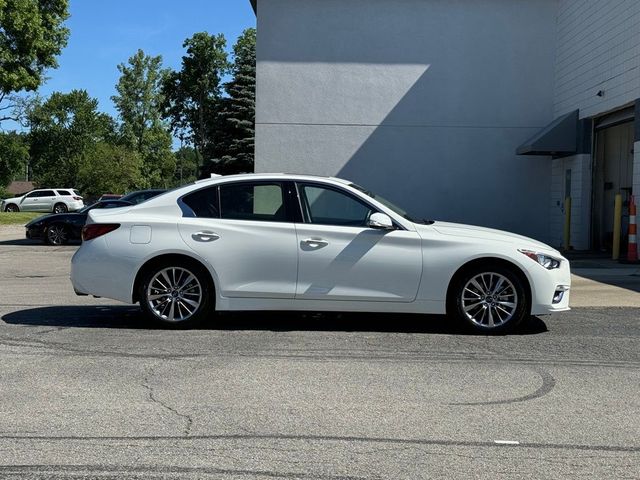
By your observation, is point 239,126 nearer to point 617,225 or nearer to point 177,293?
point 617,225

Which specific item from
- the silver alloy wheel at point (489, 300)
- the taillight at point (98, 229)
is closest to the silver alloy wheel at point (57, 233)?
the taillight at point (98, 229)

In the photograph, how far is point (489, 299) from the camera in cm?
772

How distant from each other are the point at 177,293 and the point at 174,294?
33mm

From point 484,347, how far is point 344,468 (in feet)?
11.4

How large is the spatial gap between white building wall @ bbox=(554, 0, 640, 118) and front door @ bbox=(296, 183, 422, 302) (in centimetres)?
1024

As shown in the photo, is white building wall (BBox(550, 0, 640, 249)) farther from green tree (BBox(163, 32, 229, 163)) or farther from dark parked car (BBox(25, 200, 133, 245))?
green tree (BBox(163, 32, 229, 163))

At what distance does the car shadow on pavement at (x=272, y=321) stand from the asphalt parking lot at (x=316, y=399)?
4 centimetres

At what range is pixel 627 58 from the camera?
53.0 ft

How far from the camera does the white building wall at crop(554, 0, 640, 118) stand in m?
16.0

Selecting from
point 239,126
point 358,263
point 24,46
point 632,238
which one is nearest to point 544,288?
point 358,263

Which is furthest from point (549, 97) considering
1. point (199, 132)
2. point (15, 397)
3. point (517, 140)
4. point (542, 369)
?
point (199, 132)

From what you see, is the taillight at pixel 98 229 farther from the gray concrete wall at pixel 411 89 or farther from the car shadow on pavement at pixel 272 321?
the gray concrete wall at pixel 411 89

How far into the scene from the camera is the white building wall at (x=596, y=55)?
52.6 feet

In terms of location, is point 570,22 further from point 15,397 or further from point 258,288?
point 15,397
